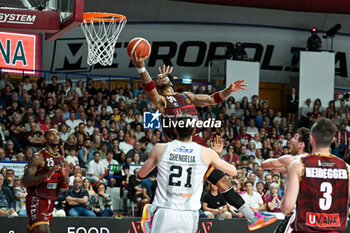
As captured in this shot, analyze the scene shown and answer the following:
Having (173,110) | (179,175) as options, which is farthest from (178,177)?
(173,110)

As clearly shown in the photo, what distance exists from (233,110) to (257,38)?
526 cm

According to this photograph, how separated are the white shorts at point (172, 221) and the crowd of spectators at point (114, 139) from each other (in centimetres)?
669

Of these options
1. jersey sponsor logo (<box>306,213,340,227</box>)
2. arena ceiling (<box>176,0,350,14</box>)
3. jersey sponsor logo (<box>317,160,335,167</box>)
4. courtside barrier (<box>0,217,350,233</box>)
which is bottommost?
courtside barrier (<box>0,217,350,233</box>)

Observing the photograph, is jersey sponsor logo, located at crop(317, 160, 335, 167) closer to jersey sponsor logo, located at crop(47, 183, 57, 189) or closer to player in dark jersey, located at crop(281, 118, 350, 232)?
player in dark jersey, located at crop(281, 118, 350, 232)

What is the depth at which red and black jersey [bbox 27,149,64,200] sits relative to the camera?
9.30 m

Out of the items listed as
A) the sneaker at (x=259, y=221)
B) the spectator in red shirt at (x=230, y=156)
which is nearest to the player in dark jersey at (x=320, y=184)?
the sneaker at (x=259, y=221)

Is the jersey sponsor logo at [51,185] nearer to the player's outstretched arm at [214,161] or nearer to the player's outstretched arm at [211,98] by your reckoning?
the player's outstretched arm at [211,98]

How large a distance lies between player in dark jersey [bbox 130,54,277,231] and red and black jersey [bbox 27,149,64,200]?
6.43ft

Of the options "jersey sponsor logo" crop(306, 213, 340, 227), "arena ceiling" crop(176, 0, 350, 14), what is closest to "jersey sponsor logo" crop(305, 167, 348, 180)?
"jersey sponsor logo" crop(306, 213, 340, 227)

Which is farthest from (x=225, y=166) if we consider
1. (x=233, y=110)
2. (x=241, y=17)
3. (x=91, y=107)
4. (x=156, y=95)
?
(x=241, y=17)

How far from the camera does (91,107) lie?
1859cm

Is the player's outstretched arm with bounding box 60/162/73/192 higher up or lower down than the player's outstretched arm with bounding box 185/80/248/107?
lower down

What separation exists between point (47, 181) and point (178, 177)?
3.57 m

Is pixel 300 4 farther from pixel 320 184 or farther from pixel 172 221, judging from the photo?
pixel 320 184
